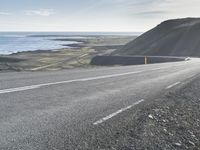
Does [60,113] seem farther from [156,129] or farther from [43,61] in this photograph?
[43,61]

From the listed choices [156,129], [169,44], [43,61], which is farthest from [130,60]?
[156,129]

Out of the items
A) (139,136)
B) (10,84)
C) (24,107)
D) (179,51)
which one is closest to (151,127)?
(139,136)

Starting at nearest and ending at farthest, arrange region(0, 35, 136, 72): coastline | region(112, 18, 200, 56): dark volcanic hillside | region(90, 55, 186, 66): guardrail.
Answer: region(90, 55, 186, 66): guardrail → region(0, 35, 136, 72): coastline → region(112, 18, 200, 56): dark volcanic hillside

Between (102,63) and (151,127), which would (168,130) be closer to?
(151,127)

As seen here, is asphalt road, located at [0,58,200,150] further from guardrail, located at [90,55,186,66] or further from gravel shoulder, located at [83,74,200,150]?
guardrail, located at [90,55,186,66]

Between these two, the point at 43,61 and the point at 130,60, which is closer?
the point at 130,60

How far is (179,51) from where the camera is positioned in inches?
2554

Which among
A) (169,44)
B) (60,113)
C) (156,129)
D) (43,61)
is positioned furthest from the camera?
(169,44)

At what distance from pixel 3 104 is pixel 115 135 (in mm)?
2903

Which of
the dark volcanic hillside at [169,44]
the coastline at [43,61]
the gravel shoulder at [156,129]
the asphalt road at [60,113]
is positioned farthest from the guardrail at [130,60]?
the gravel shoulder at [156,129]

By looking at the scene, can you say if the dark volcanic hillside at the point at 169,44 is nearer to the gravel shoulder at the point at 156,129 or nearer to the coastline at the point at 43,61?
the coastline at the point at 43,61

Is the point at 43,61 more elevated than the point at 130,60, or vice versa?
the point at 130,60

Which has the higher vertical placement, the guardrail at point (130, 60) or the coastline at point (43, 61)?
the guardrail at point (130, 60)

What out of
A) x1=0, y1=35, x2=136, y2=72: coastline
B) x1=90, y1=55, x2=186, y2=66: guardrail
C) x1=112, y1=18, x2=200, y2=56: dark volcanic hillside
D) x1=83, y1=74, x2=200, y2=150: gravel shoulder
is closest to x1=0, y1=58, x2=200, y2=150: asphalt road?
x1=83, y1=74, x2=200, y2=150: gravel shoulder
